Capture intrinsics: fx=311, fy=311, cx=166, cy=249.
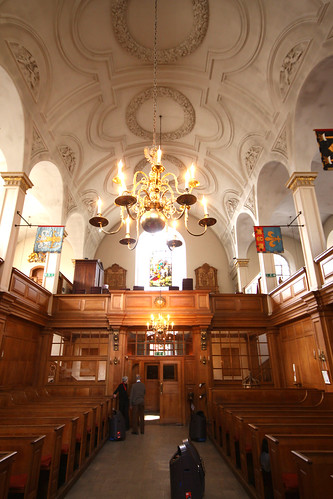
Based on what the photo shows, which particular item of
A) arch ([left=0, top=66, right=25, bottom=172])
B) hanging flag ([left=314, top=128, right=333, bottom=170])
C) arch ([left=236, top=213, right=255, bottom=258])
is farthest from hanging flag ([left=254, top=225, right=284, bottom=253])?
arch ([left=0, top=66, right=25, bottom=172])

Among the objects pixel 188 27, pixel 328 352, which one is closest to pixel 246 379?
pixel 328 352

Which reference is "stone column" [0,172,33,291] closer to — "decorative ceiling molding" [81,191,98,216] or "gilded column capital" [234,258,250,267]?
"decorative ceiling molding" [81,191,98,216]

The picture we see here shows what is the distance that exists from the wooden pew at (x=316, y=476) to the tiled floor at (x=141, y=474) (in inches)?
68.1

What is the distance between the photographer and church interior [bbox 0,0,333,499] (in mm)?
6422

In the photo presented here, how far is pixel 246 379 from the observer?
1010 centimetres

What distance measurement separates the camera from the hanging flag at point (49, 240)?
28.5 feet

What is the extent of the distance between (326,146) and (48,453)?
247 inches

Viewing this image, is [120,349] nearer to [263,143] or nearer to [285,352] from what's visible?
[285,352]

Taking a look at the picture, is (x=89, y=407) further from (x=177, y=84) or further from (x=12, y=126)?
(x=177, y=84)

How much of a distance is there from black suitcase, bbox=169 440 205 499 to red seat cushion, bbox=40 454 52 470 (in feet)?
4.78

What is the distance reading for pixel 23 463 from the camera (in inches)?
123

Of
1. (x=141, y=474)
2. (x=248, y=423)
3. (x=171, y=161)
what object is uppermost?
(x=171, y=161)

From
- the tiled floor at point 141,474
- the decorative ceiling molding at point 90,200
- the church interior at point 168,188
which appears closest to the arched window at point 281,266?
the church interior at point 168,188

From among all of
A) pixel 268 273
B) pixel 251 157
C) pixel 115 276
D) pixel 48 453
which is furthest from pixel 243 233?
pixel 48 453
